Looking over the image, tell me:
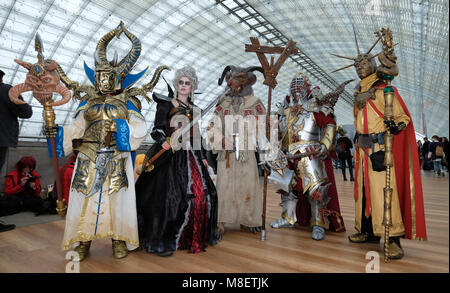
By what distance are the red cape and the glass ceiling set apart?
9.44 meters

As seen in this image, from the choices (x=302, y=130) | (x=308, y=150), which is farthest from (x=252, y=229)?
(x=302, y=130)

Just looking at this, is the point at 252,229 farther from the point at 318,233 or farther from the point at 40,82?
the point at 40,82

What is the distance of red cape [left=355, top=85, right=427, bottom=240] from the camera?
220 cm

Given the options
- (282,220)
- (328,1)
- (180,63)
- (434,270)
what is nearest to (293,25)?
(328,1)

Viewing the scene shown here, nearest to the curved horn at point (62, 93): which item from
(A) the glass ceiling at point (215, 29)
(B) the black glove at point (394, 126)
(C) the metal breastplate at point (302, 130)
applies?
(C) the metal breastplate at point (302, 130)

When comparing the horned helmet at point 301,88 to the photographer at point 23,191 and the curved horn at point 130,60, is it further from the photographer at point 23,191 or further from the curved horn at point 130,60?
the photographer at point 23,191

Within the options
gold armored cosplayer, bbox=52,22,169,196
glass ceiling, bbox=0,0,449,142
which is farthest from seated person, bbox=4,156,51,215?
glass ceiling, bbox=0,0,449,142

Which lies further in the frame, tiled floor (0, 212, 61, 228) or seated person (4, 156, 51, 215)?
seated person (4, 156, 51, 215)

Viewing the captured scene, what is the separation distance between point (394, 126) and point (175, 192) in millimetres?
2021

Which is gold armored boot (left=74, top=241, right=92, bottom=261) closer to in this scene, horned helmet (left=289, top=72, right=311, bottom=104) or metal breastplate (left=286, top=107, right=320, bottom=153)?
metal breastplate (left=286, top=107, right=320, bottom=153)

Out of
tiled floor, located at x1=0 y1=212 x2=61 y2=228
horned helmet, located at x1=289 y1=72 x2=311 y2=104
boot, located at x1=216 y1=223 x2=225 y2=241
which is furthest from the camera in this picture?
tiled floor, located at x1=0 y1=212 x2=61 y2=228

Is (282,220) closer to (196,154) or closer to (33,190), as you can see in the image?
(196,154)

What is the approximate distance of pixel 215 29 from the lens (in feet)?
48.9

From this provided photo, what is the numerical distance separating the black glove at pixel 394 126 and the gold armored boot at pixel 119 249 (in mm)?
2538
